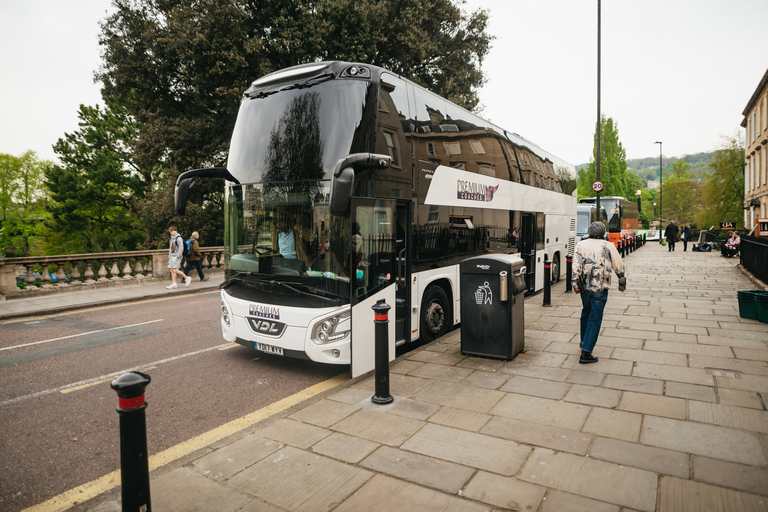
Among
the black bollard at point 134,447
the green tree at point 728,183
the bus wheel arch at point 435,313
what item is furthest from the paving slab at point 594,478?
the green tree at point 728,183

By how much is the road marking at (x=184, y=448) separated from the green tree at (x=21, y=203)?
145ft

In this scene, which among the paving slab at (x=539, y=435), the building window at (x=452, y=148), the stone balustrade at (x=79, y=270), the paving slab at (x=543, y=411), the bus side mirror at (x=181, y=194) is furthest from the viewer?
the stone balustrade at (x=79, y=270)

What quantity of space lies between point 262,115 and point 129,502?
175 inches

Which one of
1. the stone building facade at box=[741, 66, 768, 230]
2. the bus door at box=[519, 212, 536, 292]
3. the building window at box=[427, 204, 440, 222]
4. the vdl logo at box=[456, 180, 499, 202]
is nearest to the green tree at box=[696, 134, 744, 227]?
the stone building facade at box=[741, 66, 768, 230]

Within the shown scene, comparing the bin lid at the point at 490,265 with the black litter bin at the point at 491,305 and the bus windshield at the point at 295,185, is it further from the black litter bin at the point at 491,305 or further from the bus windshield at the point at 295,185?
the bus windshield at the point at 295,185

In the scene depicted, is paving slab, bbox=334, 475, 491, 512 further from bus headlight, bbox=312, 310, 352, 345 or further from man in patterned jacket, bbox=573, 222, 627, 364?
man in patterned jacket, bbox=573, 222, 627, 364

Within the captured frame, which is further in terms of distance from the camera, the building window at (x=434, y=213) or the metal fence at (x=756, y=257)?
the metal fence at (x=756, y=257)

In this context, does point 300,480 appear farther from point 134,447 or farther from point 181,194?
point 181,194

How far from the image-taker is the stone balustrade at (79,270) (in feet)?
40.8

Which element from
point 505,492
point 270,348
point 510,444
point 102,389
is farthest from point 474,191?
point 102,389

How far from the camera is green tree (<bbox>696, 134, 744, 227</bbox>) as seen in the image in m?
43.8

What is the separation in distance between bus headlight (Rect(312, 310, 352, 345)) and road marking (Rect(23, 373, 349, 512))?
552 millimetres

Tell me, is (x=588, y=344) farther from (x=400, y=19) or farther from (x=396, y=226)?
(x=400, y=19)

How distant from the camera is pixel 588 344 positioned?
19.4 ft
